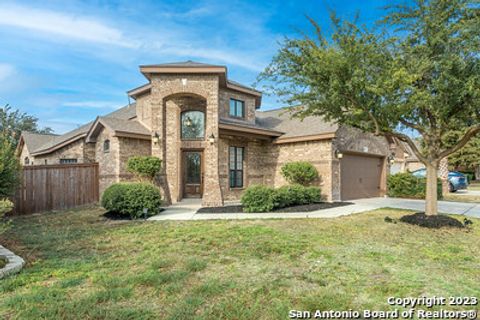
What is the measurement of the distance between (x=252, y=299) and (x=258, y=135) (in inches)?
423

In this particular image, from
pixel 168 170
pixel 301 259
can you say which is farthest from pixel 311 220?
pixel 168 170

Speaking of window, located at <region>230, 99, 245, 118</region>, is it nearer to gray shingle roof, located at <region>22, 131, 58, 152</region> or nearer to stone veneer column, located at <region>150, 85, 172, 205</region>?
stone veneer column, located at <region>150, 85, 172, 205</region>

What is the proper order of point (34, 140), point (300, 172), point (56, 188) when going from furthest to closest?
point (34, 140)
point (300, 172)
point (56, 188)

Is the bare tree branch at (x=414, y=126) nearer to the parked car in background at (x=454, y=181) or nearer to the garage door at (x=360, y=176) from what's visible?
the garage door at (x=360, y=176)

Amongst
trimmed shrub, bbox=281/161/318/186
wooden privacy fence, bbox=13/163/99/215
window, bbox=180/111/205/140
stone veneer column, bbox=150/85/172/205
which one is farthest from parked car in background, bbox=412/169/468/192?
wooden privacy fence, bbox=13/163/99/215

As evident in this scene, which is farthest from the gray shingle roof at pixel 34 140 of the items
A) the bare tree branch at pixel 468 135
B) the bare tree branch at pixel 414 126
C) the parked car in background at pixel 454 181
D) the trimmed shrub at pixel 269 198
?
the parked car in background at pixel 454 181

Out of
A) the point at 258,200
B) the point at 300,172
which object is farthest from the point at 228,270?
the point at 300,172

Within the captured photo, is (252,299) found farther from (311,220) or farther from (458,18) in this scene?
(458,18)

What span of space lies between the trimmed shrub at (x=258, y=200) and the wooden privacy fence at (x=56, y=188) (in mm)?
7176

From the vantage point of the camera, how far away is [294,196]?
1044 cm

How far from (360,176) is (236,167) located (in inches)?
264

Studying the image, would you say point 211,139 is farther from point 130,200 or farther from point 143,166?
point 130,200

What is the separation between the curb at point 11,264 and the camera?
12.5 ft

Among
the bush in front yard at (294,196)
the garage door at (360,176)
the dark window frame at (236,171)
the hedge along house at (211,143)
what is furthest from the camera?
the garage door at (360,176)
